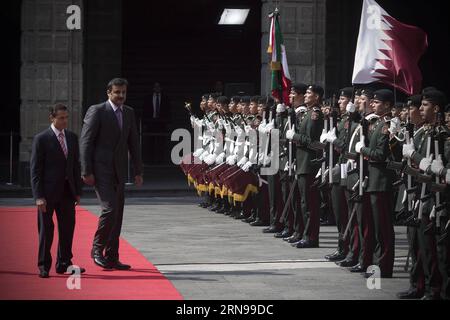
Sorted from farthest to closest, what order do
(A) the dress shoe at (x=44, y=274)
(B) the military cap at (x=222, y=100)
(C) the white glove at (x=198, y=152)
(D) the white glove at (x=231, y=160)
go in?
(C) the white glove at (x=198, y=152) < (B) the military cap at (x=222, y=100) < (D) the white glove at (x=231, y=160) < (A) the dress shoe at (x=44, y=274)

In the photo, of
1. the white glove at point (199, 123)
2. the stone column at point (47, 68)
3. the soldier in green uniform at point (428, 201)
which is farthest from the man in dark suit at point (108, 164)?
the stone column at point (47, 68)

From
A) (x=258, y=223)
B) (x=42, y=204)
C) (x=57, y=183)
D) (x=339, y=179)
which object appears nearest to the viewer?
(x=42, y=204)

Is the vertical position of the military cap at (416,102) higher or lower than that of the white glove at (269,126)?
higher

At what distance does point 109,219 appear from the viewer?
12.5 metres

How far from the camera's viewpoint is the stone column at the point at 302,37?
77.0 feet

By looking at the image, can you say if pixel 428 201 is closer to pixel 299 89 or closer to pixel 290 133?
pixel 290 133

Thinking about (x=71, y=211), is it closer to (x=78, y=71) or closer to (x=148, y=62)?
(x=78, y=71)

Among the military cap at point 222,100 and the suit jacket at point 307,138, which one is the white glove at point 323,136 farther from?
the military cap at point 222,100

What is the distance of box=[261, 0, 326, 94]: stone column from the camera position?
77.0 feet

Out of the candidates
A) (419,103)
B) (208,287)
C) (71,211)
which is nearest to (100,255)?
(71,211)

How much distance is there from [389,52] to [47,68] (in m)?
11.5

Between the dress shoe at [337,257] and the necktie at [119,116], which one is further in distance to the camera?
the dress shoe at [337,257]

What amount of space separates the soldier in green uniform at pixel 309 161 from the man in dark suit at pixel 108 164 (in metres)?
2.84

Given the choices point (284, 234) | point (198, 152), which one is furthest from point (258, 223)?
point (198, 152)
